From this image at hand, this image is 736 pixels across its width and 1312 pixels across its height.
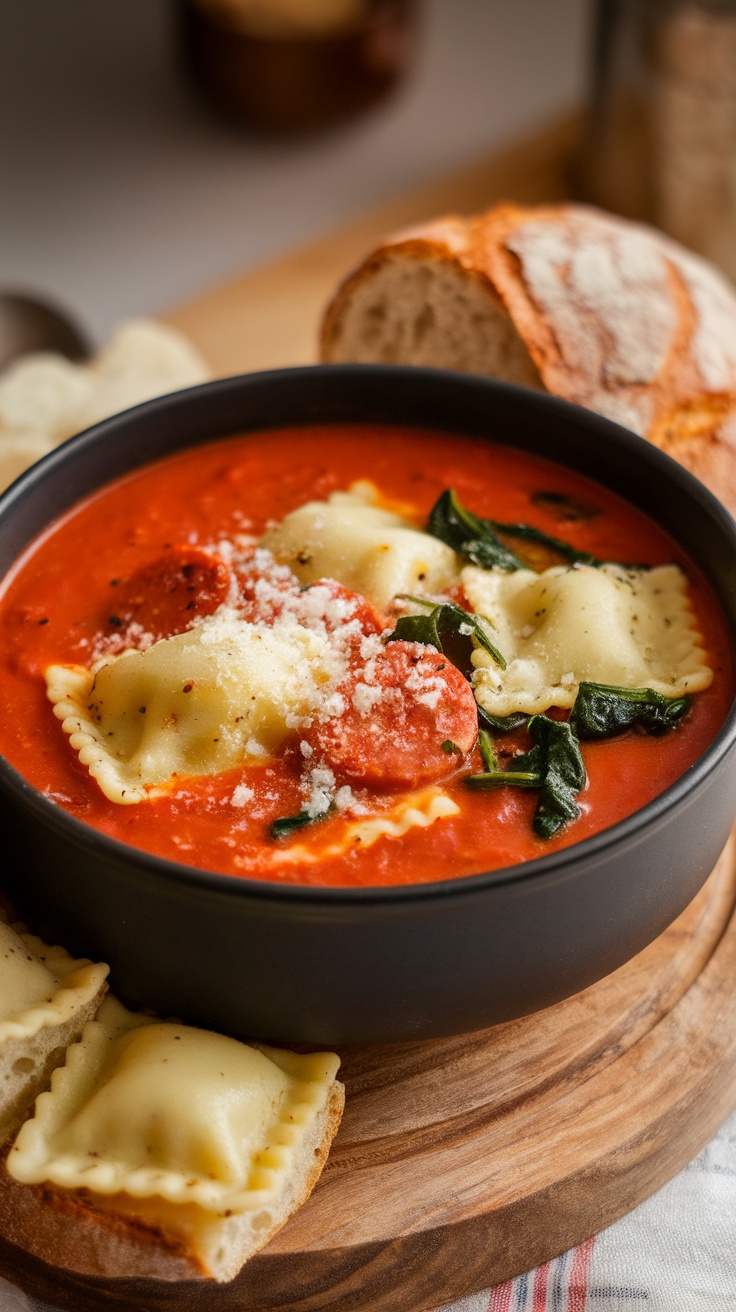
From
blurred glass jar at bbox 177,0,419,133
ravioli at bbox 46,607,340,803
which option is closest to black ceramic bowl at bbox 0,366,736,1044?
ravioli at bbox 46,607,340,803

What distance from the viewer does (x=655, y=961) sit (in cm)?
330

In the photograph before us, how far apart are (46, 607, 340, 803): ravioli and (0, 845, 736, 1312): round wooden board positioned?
746 mm

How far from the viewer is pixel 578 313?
13.7ft

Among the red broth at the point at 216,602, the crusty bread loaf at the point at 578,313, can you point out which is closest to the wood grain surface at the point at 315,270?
the crusty bread loaf at the point at 578,313

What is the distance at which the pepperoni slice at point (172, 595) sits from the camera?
338 cm

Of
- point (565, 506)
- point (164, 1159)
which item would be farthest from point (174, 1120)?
point (565, 506)

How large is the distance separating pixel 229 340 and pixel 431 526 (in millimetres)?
2497

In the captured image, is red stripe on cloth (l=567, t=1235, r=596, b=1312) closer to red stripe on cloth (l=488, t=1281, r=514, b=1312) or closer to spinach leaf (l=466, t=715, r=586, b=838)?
red stripe on cloth (l=488, t=1281, r=514, b=1312)

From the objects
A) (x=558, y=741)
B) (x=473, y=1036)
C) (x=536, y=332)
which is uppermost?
(x=536, y=332)

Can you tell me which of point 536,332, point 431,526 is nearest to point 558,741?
point 431,526

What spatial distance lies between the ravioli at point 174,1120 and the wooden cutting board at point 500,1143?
241mm

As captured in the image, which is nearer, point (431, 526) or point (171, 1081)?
point (171, 1081)

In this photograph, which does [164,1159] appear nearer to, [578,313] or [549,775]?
[549,775]

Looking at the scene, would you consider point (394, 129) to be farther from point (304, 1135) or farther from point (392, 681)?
point (304, 1135)
